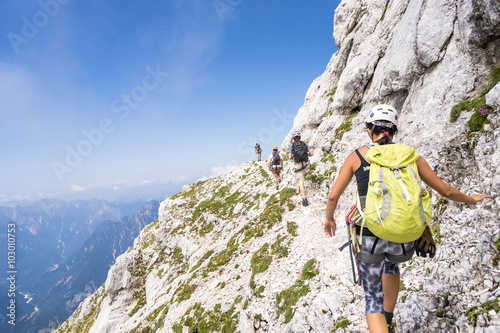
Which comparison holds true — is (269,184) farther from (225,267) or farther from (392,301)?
(392,301)

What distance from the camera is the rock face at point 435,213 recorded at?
5.54 m

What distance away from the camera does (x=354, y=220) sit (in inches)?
175

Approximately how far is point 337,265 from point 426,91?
30.8 feet

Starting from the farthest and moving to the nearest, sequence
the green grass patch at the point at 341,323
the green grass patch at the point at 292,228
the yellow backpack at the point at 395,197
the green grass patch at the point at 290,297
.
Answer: the green grass patch at the point at 292,228, the green grass patch at the point at 290,297, the green grass patch at the point at 341,323, the yellow backpack at the point at 395,197

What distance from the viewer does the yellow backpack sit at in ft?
11.4

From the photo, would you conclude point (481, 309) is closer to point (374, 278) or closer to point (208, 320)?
point (374, 278)

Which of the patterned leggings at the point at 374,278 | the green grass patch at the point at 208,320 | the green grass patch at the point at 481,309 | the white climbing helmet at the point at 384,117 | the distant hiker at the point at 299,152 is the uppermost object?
the distant hiker at the point at 299,152

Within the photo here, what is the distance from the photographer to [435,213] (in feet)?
25.5

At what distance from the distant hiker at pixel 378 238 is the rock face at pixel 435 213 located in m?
1.99

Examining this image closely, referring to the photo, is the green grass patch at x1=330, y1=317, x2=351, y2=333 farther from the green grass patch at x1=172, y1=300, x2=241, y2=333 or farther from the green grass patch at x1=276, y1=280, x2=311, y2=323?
the green grass patch at x1=172, y1=300, x2=241, y2=333

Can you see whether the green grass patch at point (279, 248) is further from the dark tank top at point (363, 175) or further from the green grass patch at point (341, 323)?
the dark tank top at point (363, 175)

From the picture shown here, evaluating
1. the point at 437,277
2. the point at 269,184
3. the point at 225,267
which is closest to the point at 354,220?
the point at 437,277

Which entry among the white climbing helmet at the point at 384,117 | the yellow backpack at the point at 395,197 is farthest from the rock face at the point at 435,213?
the white climbing helmet at the point at 384,117

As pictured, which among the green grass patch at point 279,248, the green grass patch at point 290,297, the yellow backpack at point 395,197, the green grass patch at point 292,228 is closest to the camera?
the yellow backpack at point 395,197
